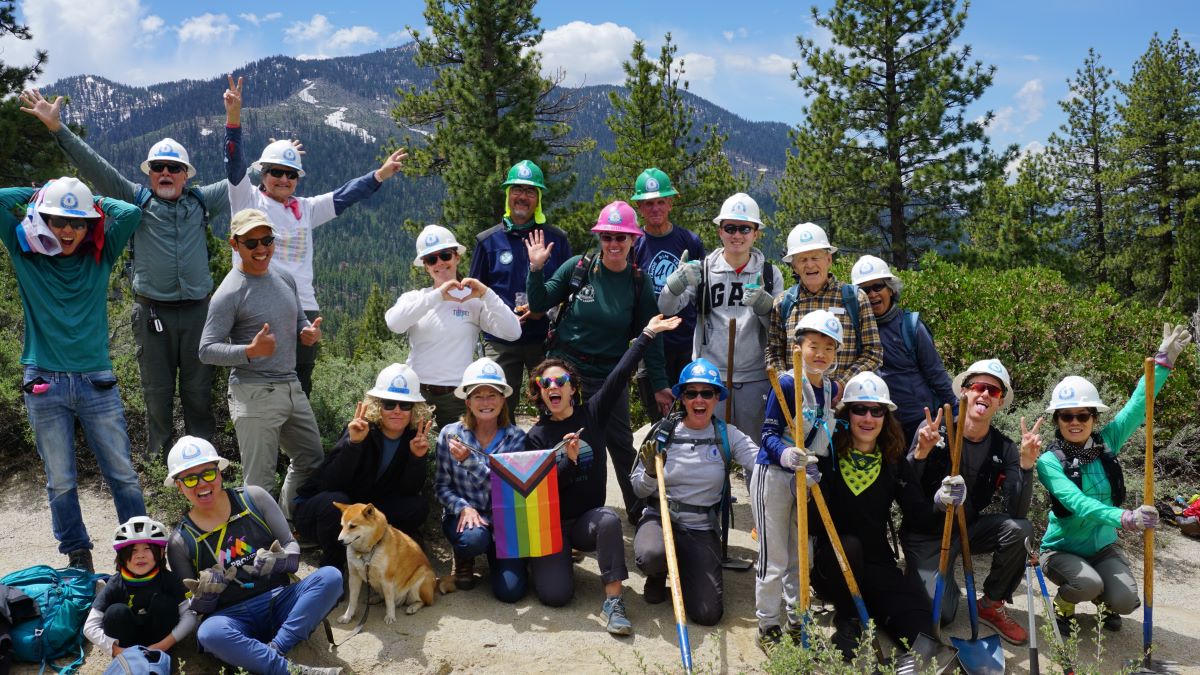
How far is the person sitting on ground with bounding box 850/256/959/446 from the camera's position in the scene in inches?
226

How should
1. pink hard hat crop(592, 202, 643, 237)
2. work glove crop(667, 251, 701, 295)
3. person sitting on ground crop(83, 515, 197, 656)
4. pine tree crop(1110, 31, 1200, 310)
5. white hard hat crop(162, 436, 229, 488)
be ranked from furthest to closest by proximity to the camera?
pine tree crop(1110, 31, 1200, 310) → pink hard hat crop(592, 202, 643, 237) → work glove crop(667, 251, 701, 295) → white hard hat crop(162, 436, 229, 488) → person sitting on ground crop(83, 515, 197, 656)

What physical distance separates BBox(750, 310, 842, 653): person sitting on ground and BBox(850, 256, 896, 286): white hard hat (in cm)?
79

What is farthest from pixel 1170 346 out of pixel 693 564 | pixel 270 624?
pixel 270 624

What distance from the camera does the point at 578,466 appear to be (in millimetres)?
5789

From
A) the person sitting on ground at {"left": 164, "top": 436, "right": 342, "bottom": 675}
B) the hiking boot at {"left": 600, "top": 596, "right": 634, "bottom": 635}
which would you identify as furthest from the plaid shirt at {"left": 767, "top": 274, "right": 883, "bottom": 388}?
the person sitting on ground at {"left": 164, "top": 436, "right": 342, "bottom": 675}

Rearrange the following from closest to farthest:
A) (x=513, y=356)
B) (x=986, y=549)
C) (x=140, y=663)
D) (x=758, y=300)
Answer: (x=140, y=663) → (x=986, y=549) → (x=758, y=300) → (x=513, y=356)

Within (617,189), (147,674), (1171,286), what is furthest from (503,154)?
(1171,286)

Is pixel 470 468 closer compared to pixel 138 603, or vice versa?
pixel 138 603

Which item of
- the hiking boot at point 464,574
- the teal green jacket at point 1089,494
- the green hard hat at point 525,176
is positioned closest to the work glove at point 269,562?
the hiking boot at point 464,574

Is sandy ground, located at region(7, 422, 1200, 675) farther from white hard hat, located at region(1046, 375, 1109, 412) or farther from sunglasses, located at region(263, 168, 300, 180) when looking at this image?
sunglasses, located at region(263, 168, 300, 180)

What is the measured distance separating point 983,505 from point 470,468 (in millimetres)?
3588

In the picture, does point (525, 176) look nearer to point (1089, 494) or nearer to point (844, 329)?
point (844, 329)

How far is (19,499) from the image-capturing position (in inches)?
299

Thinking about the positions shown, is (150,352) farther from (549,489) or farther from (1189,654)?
(1189,654)
